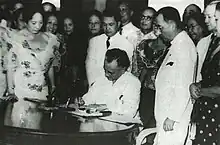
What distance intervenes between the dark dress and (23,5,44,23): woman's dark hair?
21.3 inches

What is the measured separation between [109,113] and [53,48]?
10.6 inches

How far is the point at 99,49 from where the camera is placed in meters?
1.20

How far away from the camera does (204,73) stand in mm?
1176

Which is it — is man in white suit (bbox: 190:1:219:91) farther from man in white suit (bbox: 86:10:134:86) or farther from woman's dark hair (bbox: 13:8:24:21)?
woman's dark hair (bbox: 13:8:24:21)

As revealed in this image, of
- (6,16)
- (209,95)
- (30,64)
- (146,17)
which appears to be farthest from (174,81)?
(6,16)

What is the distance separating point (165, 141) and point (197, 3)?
44 centimetres

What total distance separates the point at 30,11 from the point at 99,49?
0.25 metres

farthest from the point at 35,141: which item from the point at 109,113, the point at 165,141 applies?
the point at 165,141

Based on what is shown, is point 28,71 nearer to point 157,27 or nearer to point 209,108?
point 157,27

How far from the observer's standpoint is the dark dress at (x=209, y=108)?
1174mm

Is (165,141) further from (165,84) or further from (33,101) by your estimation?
(33,101)

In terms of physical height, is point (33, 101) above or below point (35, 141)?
above

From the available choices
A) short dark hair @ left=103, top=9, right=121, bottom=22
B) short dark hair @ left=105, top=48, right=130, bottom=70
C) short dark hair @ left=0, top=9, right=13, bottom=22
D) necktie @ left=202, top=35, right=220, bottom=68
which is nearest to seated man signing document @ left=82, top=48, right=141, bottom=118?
short dark hair @ left=105, top=48, right=130, bottom=70

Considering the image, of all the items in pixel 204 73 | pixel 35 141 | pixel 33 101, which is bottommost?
pixel 35 141
